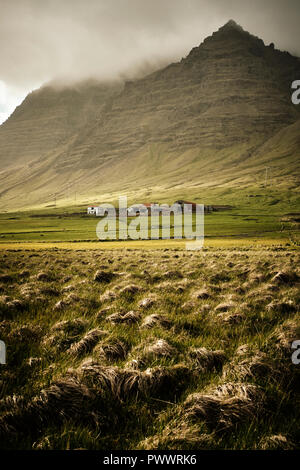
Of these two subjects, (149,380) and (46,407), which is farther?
(149,380)

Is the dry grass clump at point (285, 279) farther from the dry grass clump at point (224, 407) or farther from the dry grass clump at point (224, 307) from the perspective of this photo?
the dry grass clump at point (224, 407)

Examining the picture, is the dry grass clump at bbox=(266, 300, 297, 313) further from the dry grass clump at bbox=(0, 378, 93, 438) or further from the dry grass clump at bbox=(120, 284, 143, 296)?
the dry grass clump at bbox=(0, 378, 93, 438)

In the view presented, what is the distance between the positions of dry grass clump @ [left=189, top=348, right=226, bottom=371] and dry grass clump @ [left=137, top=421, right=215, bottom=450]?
141 centimetres

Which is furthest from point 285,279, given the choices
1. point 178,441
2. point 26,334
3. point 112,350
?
point 26,334

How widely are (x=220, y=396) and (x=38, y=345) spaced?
3819 millimetres

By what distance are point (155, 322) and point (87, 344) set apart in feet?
6.55

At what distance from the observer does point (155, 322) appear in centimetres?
670

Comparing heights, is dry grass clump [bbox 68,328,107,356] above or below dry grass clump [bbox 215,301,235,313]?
above

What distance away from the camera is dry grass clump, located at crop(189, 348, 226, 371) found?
4621mm

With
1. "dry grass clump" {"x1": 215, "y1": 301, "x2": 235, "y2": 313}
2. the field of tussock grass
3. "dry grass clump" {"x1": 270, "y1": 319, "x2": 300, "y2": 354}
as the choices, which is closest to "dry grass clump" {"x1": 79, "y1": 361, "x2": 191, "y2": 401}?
the field of tussock grass

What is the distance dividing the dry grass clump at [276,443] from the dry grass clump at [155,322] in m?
3.62

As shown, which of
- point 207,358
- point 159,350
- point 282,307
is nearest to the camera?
point 207,358

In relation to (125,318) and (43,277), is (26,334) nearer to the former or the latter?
(125,318)

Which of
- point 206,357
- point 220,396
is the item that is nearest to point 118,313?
point 206,357
